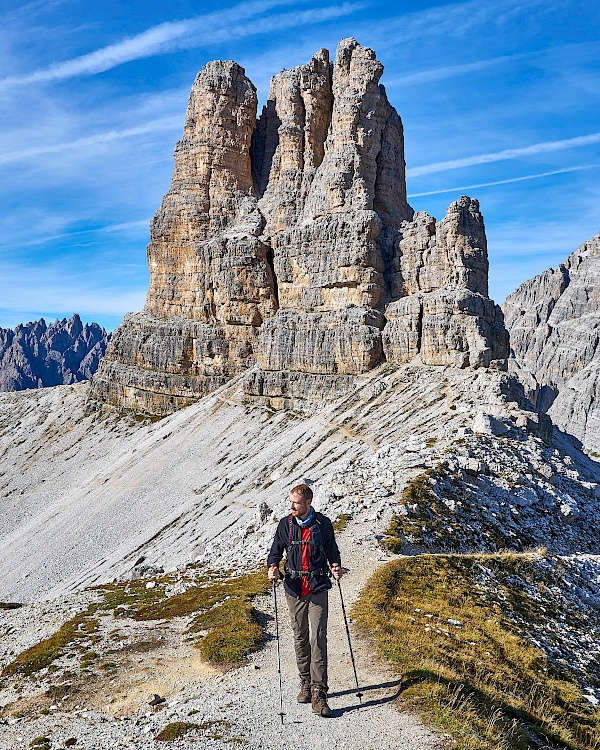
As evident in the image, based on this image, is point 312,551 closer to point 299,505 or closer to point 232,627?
point 299,505

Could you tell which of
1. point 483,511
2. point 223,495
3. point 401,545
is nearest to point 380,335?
point 223,495

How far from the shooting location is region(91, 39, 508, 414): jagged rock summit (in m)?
75.3

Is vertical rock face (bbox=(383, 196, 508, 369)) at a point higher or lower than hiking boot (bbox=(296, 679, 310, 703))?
higher

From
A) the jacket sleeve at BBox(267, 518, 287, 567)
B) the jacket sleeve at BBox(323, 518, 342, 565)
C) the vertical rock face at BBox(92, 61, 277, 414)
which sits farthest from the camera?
the vertical rock face at BBox(92, 61, 277, 414)

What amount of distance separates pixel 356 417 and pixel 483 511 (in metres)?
37.4

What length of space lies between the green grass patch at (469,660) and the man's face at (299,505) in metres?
4.29

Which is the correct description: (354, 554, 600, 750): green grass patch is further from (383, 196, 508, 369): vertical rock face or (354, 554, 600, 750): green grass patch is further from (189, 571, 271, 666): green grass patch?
(383, 196, 508, 369): vertical rock face

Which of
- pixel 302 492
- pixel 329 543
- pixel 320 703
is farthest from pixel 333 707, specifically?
pixel 302 492

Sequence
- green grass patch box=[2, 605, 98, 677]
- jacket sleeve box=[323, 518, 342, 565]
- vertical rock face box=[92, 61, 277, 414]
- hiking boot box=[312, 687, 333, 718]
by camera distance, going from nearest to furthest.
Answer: hiking boot box=[312, 687, 333, 718] < jacket sleeve box=[323, 518, 342, 565] < green grass patch box=[2, 605, 98, 677] < vertical rock face box=[92, 61, 277, 414]

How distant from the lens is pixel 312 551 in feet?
42.5

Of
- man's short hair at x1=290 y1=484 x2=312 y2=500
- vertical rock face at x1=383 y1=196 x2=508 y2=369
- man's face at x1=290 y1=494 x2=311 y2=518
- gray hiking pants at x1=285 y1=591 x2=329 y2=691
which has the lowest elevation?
gray hiking pants at x1=285 y1=591 x2=329 y2=691

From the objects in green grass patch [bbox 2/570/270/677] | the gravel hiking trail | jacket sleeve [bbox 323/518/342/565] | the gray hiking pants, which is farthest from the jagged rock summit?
the gray hiking pants

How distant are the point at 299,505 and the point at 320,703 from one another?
392 cm

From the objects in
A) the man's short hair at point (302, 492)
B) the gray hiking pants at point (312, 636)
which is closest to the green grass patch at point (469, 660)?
the gray hiking pants at point (312, 636)
